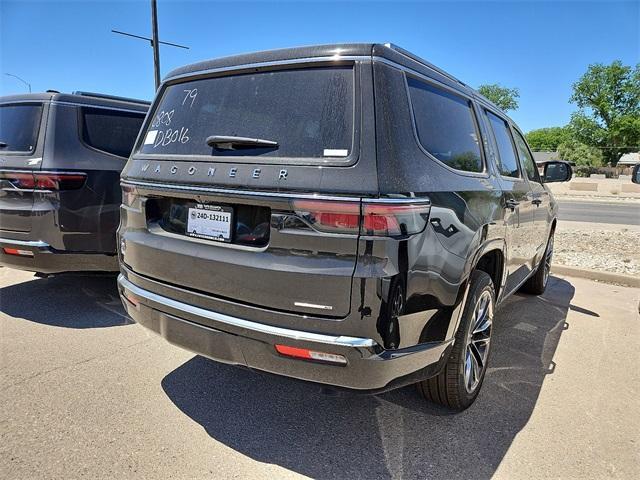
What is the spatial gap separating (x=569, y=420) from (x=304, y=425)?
5.25 feet

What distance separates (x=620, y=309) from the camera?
5082mm

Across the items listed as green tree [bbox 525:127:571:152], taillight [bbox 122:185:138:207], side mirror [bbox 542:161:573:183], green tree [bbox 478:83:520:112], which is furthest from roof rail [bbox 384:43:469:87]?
green tree [bbox 525:127:571:152]

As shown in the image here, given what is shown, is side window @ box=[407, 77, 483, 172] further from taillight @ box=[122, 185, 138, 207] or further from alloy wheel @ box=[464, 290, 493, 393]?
taillight @ box=[122, 185, 138, 207]

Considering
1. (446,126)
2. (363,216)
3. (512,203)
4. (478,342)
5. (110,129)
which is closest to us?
(363,216)

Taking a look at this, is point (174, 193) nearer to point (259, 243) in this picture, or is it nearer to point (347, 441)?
point (259, 243)

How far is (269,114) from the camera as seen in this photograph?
2.30 m

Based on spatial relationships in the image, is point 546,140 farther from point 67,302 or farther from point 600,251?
point 67,302

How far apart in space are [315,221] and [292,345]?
1.85ft

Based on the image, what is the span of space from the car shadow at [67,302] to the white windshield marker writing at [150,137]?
6.61ft

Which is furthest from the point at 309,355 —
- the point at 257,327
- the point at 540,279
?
the point at 540,279

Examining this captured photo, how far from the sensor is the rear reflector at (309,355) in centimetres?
204

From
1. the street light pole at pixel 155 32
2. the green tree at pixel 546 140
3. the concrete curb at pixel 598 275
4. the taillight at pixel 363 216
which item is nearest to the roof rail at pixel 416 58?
the taillight at pixel 363 216

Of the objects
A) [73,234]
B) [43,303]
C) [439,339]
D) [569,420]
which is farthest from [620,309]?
[43,303]

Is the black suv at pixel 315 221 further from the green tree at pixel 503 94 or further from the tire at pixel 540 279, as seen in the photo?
the green tree at pixel 503 94
